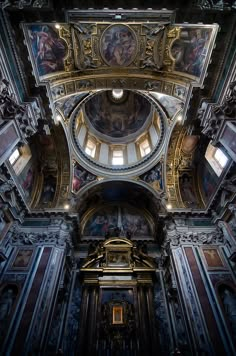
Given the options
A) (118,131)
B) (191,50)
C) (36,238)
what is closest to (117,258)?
(36,238)

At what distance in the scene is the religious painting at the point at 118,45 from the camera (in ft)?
28.7

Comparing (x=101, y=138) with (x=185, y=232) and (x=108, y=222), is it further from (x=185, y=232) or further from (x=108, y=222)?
(x=185, y=232)

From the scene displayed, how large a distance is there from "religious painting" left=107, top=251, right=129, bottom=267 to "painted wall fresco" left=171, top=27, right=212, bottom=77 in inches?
392

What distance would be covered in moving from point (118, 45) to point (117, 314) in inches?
469

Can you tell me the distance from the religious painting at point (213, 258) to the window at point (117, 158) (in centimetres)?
890

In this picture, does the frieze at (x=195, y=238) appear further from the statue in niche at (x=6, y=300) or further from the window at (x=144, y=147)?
the statue in niche at (x=6, y=300)

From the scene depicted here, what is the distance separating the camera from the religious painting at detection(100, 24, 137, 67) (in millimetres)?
8742

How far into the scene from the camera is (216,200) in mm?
11469

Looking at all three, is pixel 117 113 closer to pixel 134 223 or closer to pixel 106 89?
pixel 106 89

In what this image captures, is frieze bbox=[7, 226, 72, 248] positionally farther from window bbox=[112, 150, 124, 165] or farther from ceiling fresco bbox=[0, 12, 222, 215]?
window bbox=[112, 150, 124, 165]

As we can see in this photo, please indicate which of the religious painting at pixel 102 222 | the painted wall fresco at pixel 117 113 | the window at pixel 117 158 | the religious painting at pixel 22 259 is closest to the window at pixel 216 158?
the window at pixel 117 158

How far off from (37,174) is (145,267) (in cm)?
856

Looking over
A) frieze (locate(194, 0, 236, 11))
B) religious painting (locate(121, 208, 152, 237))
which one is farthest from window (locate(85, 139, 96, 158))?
frieze (locate(194, 0, 236, 11))

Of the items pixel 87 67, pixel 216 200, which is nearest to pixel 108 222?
pixel 216 200
